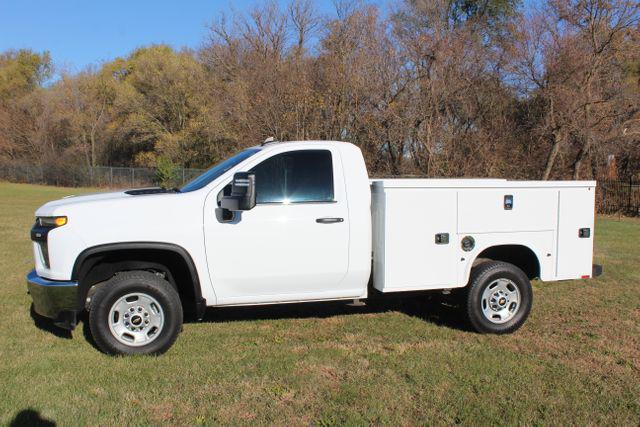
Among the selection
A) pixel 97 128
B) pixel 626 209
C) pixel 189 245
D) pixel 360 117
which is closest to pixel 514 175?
pixel 626 209

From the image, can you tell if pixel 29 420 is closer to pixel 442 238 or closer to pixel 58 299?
pixel 58 299

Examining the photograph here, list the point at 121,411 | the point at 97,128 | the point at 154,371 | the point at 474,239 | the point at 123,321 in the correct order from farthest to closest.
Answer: the point at 97,128
the point at 474,239
the point at 123,321
the point at 154,371
the point at 121,411

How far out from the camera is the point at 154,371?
4574mm

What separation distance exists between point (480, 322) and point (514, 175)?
20972 millimetres

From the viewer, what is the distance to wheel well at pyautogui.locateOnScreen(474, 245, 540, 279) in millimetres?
5891

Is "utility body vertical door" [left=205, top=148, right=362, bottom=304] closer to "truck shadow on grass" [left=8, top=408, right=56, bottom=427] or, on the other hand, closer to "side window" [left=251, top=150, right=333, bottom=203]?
"side window" [left=251, top=150, right=333, bottom=203]

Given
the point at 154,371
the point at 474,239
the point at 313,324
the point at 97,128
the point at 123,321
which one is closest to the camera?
the point at 154,371

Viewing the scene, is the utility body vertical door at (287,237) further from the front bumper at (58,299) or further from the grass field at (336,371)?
the front bumper at (58,299)

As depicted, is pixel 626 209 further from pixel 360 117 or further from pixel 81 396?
pixel 81 396

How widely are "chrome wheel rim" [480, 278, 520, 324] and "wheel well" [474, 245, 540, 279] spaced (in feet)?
1.11

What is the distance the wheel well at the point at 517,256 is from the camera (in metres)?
5.89

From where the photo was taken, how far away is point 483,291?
5664 mm

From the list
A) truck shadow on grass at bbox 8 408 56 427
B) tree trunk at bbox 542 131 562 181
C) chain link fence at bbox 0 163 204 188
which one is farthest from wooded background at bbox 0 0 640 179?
truck shadow on grass at bbox 8 408 56 427

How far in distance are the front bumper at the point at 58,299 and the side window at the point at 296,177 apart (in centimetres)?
183
